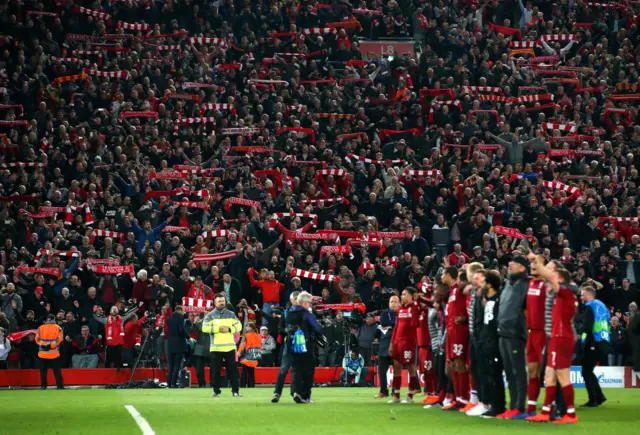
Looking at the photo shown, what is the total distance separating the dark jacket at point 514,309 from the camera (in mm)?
15383

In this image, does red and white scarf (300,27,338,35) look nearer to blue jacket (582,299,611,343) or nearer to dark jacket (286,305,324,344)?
dark jacket (286,305,324,344)

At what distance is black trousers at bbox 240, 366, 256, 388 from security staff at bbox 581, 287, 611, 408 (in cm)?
1195

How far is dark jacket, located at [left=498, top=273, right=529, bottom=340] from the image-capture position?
15.4 m

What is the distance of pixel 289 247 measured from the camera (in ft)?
105

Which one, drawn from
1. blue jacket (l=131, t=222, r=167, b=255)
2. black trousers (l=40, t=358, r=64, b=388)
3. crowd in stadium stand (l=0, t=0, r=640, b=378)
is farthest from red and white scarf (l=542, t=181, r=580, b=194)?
black trousers (l=40, t=358, r=64, b=388)

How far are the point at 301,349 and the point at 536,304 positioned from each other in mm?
6115

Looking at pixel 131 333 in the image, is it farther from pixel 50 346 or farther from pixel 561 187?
pixel 561 187

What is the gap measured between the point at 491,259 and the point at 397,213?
3.66m

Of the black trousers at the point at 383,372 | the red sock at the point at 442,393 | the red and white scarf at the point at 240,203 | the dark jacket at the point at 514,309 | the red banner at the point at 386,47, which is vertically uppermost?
the red banner at the point at 386,47

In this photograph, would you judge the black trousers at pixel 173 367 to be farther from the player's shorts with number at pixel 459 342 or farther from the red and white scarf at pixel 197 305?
the player's shorts with number at pixel 459 342

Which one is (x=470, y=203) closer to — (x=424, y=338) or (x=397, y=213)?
(x=397, y=213)

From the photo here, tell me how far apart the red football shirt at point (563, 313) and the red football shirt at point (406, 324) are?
5.91m

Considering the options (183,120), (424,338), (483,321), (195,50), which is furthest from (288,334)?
(195,50)

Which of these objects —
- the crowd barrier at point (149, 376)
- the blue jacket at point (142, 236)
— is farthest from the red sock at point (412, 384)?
the blue jacket at point (142, 236)
